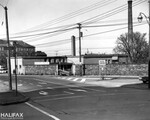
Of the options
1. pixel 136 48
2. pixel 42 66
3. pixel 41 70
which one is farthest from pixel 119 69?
pixel 41 70

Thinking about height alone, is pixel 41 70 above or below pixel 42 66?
below

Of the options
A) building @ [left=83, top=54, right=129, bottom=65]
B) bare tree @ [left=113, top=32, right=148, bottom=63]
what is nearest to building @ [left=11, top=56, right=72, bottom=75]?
building @ [left=83, top=54, right=129, bottom=65]

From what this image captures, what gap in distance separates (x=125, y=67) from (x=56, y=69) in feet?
55.6

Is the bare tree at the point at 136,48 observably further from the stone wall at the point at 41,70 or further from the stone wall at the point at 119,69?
the stone wall at the point at 41,70

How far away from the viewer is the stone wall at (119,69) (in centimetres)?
4600

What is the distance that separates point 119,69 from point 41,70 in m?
20.5

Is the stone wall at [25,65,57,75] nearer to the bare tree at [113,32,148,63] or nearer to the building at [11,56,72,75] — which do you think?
the building at [11,56,72,75]

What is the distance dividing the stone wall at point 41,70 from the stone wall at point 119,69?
9.37m

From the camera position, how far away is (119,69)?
48344mm

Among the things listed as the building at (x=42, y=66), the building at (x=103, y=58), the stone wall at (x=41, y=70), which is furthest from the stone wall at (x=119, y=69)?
the stone wall at (x=41, y=70)

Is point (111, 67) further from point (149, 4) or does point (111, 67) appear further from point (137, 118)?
point (137, 118)

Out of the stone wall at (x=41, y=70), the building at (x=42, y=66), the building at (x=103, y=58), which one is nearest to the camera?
the building at (x=42, y=66)

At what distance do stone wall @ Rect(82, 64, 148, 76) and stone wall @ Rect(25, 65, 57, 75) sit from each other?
9.37 metres

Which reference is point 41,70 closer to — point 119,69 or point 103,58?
point 103,58
